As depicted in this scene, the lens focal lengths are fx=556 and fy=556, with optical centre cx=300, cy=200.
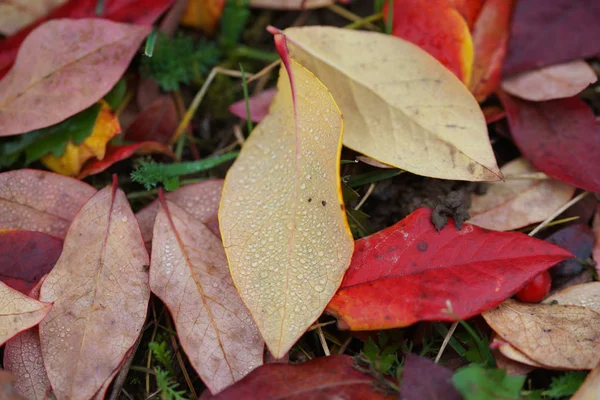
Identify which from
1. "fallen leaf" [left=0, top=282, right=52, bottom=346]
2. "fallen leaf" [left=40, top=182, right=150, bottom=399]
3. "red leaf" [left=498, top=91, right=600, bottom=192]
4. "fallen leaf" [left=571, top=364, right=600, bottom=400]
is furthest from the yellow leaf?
"fallen leaf" [left=571, top=364, right=600, bottom=400]

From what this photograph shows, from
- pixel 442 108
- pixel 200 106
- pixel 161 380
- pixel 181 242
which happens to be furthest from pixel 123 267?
pixel 442 108

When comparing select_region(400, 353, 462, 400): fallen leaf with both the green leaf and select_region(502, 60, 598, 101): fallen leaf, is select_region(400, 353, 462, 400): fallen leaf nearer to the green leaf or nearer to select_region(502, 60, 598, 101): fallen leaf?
the green leaf

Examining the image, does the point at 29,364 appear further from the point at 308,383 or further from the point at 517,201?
the point at 517,201

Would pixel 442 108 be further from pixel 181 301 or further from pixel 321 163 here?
pixel 181 301

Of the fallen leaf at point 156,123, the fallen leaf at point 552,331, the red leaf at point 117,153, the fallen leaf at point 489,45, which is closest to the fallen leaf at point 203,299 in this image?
the red leaf at point 117,153

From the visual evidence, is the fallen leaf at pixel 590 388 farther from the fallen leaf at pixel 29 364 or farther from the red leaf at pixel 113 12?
the red leaf at pixel 113 12

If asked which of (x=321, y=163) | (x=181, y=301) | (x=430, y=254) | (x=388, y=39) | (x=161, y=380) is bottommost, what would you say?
(x=161, y=380)

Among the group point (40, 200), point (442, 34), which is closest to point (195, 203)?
point (40, 200)
